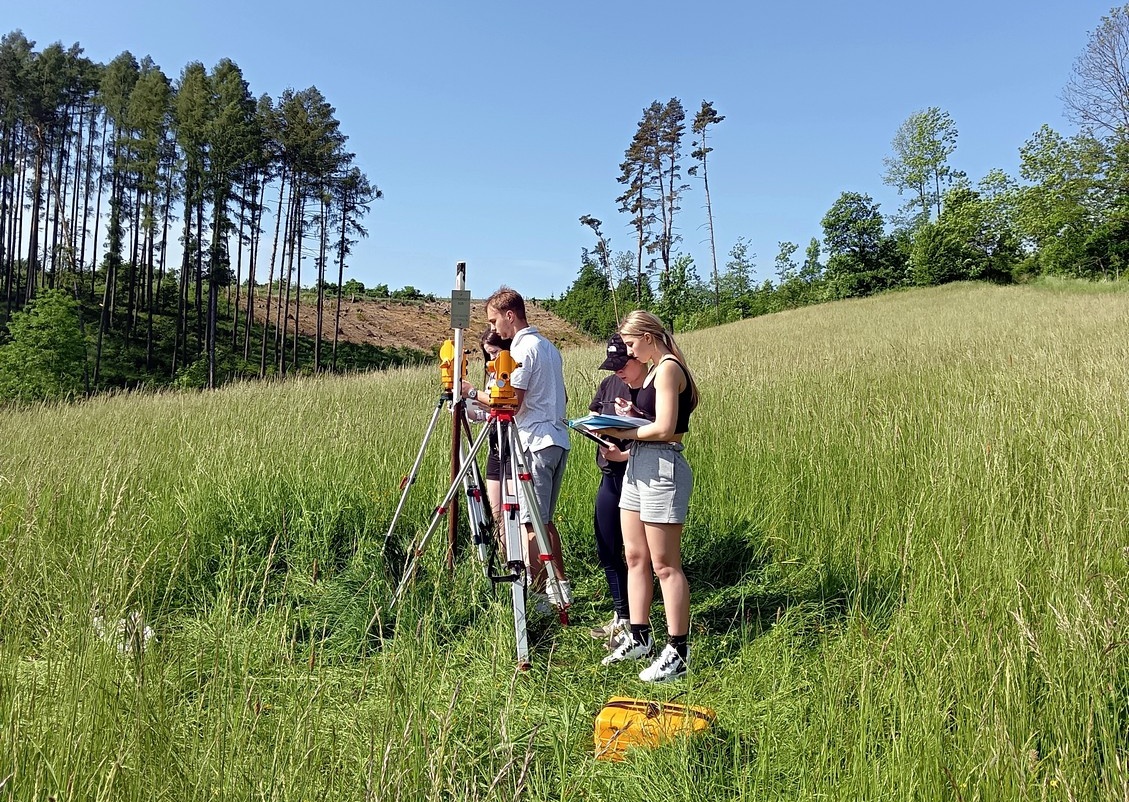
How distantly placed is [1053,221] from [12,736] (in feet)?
125

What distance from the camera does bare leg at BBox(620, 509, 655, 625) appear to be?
3.23 metres

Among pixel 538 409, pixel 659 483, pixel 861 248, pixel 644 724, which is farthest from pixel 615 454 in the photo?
pixel 861 248

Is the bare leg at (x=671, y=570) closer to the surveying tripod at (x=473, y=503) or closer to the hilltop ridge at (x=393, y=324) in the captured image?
the surveying tripod at (x=473, y=503)

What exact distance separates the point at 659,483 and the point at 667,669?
0.88 m

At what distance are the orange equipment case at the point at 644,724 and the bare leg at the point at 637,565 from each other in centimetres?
87

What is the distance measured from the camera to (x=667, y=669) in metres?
3.04

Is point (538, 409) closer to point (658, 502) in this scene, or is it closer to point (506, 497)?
point (506, 497)

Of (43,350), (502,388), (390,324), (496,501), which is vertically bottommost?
(496,501)

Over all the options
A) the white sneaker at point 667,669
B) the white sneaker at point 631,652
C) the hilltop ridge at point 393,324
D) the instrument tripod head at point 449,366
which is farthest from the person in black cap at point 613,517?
the hilltop ridge at point 393,324

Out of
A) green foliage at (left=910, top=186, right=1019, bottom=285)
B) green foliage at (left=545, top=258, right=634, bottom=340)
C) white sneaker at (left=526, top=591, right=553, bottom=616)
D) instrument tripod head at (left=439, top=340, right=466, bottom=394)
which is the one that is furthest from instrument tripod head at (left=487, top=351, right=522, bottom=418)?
green foliage at (left=910, top=186, right=1019, bottom=285)

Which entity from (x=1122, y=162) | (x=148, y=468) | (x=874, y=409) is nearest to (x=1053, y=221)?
(x=1122, y=162)

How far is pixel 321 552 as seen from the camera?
433 centimetres

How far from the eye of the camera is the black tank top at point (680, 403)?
3.15m

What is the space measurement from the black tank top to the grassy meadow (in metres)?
1.08
